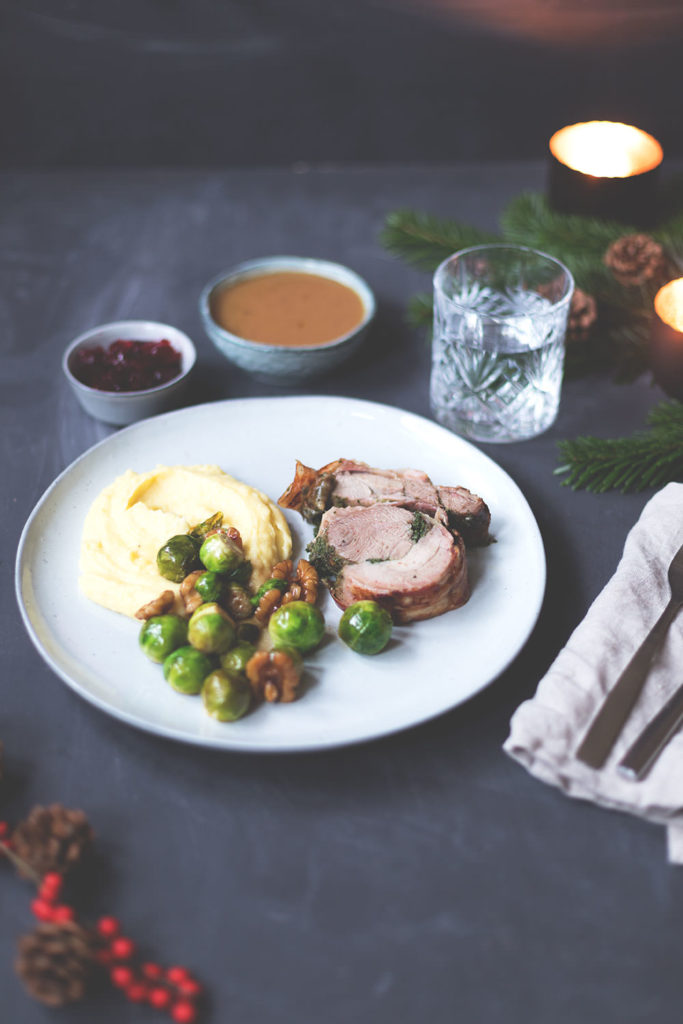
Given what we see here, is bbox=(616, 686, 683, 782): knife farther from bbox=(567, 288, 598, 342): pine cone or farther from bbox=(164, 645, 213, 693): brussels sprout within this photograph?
bbox=(567, 288, 598, 342): pine cone

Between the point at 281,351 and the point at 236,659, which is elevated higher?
the point at 281,351

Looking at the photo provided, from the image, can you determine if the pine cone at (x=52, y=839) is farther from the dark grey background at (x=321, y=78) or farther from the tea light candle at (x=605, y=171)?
the dark grey background at (x=321, y=78)

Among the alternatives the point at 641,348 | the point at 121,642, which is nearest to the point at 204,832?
the point at 121,642

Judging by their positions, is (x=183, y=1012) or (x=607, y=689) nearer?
(x=183, y=1012)

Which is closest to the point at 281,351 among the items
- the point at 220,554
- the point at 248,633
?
the point at 220,554

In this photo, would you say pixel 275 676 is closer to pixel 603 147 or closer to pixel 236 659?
pixel 236 659

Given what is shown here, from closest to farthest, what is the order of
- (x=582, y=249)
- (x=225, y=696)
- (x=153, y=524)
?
(x=225, y=696) → (x=153, y=524) → (x=582, y=249)

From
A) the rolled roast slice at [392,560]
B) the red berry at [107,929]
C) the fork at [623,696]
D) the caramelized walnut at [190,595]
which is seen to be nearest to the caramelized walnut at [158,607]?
the caramelized walnut at [190,595]

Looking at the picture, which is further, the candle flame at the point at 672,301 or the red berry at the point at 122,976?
the candle flame at the point at 672,301
